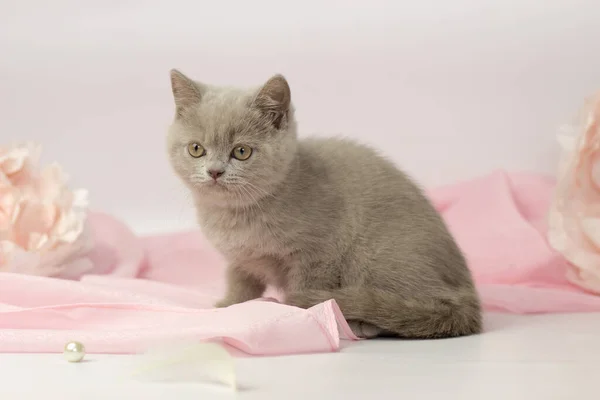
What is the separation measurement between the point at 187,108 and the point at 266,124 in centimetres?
18

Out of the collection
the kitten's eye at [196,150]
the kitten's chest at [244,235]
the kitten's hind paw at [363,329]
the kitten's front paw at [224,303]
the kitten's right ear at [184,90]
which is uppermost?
the kitten's right ear at [184,90]

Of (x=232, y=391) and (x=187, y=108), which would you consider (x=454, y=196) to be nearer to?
(x=187, y=108)

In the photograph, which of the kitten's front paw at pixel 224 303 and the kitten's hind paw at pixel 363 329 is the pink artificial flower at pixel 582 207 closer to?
the kitten's hind paw at pixel 363 329

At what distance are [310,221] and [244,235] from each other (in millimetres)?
145

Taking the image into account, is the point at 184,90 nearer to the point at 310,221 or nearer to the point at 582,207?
the point at 310,221

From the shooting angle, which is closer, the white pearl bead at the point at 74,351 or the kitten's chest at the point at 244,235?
the white pearl bead at the point at 74,351

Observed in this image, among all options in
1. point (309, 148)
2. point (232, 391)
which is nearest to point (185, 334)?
point (232, 391)

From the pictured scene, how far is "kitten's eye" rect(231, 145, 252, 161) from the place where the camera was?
1655 mm

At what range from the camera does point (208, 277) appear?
7.98 ft

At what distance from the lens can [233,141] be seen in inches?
64.9

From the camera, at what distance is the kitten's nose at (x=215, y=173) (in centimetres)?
162

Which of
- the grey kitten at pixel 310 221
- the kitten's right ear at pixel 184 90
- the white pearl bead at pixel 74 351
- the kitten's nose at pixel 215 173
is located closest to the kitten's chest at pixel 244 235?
the grey kitten at pixel 310 221

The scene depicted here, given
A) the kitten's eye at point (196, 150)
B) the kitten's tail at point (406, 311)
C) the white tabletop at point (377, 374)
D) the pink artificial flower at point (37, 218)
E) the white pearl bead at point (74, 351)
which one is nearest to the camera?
the white tabletop at point (377, 374)

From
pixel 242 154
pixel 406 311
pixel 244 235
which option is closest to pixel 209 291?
pixel 244 235
